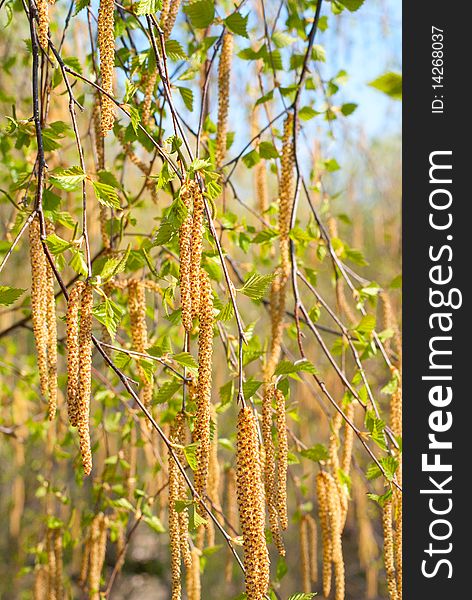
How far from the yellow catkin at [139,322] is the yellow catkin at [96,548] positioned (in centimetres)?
48

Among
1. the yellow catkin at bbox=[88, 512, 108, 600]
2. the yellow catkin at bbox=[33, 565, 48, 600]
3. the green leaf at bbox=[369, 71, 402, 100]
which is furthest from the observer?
the yellow catkin at bbox=[33, 565, 48, 600]

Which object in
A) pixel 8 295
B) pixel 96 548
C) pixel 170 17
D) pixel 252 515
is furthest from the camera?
pixel 96 548

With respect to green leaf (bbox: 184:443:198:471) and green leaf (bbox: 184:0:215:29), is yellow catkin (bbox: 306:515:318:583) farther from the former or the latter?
green leaf (bbox: 184:0:215:29)

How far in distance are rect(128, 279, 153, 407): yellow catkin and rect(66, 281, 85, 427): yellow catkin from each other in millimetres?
232

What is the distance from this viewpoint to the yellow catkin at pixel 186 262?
76cm

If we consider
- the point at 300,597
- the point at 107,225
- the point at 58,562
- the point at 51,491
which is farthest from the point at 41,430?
the point at 300,597

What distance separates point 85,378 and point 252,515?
227 millimetres

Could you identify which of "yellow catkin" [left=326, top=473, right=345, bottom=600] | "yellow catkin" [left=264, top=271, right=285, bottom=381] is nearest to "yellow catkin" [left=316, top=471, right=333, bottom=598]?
"yellow catkin" [left=326, top=473, right=345, bottom=600]

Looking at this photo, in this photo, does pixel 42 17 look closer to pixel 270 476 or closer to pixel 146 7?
pixel 146 7

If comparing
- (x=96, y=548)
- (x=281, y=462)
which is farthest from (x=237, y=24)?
(x=96, y=548)

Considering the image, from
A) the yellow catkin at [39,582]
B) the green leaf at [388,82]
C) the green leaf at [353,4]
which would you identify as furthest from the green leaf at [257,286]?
the yellow catkin at [39,582]

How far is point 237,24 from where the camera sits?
1.11m

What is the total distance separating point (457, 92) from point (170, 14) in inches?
17.4

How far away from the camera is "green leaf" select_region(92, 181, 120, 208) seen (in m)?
0.89
